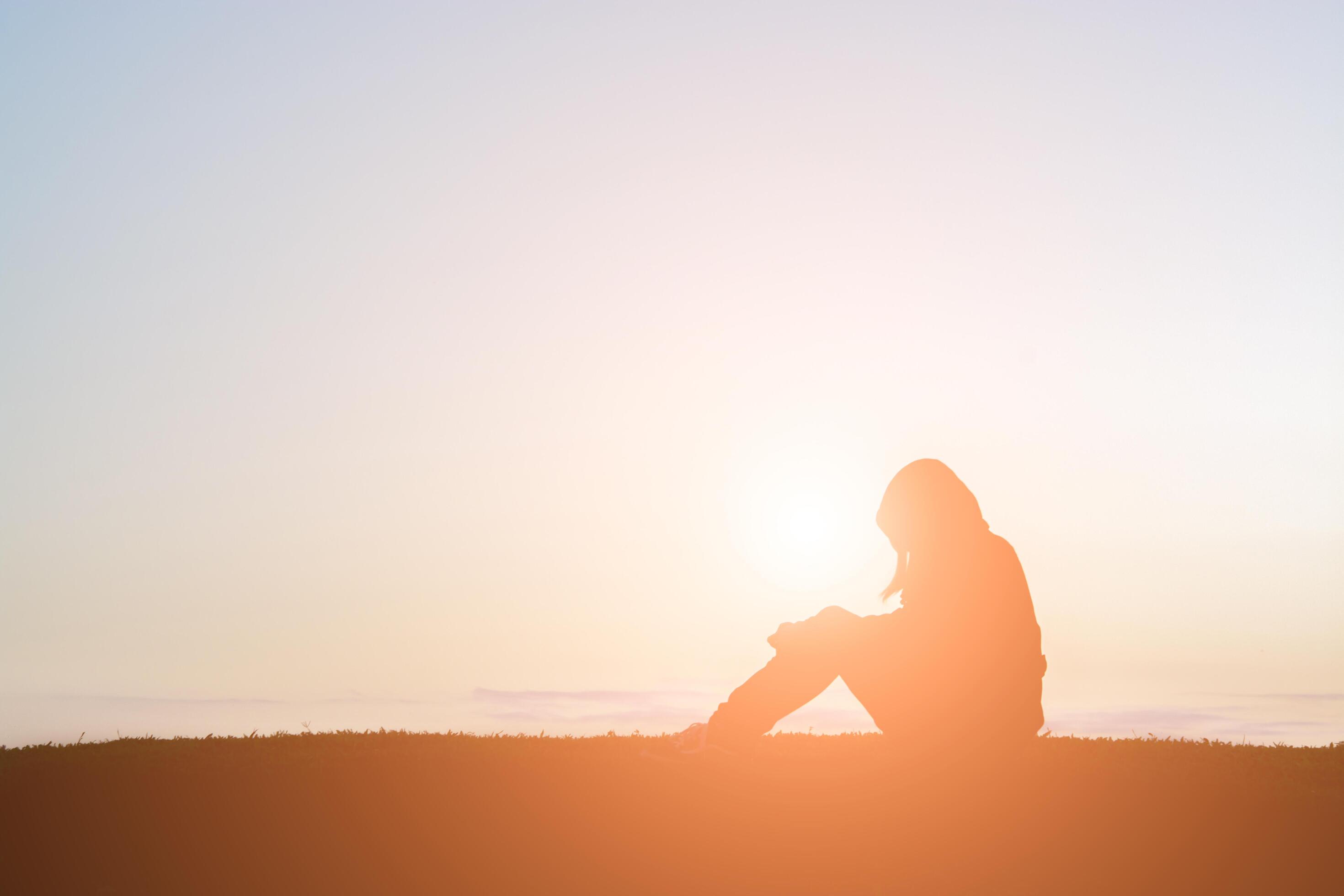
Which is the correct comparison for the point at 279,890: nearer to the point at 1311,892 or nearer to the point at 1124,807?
the point at 1124,807

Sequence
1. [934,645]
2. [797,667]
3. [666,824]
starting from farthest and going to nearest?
[797,667] < [934,645] < [666,824]

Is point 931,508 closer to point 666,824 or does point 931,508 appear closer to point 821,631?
point 821,631

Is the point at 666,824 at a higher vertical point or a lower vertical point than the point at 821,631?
lower

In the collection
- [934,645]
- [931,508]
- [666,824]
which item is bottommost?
[666,824]

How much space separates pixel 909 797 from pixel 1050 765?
1943mm

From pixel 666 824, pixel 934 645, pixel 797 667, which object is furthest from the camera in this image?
pixel 797 667

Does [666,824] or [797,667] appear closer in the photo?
[666,824]

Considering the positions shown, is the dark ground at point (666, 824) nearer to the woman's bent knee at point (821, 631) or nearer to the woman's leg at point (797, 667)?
the woman's leg at point (797, 667)

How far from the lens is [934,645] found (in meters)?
10.1

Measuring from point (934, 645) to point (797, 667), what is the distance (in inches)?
52.4

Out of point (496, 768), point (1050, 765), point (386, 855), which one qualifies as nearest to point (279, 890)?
point (386, 855)

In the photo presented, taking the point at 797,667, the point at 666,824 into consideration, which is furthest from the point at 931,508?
the point at 666,824

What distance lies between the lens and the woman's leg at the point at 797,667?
1025 centimetres

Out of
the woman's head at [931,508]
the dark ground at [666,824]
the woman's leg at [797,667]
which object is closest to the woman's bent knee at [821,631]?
the woman's leg at [797,667]
